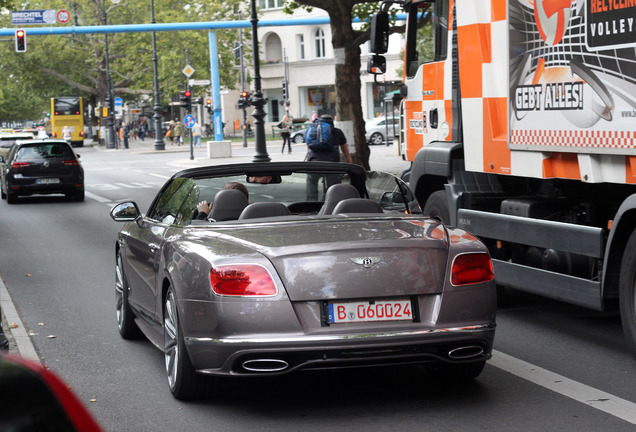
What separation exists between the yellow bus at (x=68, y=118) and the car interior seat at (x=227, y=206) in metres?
76.7

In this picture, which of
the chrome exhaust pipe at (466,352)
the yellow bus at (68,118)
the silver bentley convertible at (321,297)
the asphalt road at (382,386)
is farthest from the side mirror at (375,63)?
the yellow bus at (68,118)

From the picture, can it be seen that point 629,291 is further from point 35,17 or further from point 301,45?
point 301,45

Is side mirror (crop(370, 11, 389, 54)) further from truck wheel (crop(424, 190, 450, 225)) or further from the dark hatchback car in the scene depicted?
the dark hatchback car

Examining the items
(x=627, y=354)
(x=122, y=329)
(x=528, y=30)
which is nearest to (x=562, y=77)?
(x=528, y=30)

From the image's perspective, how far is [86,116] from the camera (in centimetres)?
10194

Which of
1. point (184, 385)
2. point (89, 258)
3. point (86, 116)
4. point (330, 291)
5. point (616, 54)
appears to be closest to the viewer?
point (330, 291)

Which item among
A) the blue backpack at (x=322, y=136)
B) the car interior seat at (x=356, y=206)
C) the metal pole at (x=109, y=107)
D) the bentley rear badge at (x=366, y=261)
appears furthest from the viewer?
the metal pole at (x=109, y=107)

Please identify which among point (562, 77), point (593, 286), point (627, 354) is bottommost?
point (627, 354)

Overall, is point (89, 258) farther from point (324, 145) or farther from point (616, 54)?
point (616, 54)

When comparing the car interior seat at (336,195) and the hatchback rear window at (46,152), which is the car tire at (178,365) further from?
the hatchback rear window at (46,152)

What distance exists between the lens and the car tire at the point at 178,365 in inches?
230

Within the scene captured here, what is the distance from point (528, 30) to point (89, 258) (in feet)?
24.8

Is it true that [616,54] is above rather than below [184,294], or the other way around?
above

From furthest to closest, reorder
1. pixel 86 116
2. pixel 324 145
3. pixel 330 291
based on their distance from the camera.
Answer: pixel 86 116, pixel 324 145, pixel 330 291
